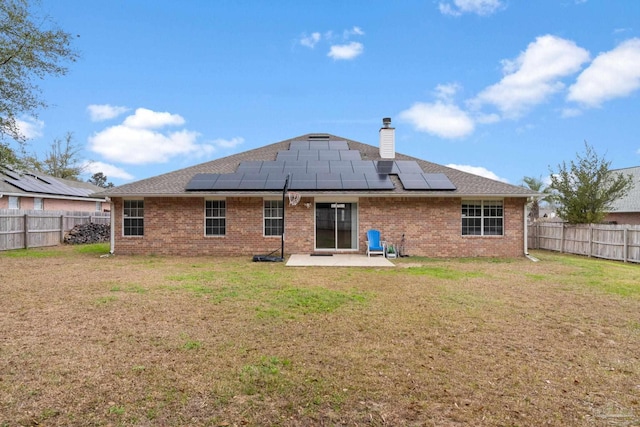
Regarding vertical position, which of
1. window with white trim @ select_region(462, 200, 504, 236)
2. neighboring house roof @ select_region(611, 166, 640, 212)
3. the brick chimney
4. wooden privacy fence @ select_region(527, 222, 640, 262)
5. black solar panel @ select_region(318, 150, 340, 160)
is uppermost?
the brick chimney

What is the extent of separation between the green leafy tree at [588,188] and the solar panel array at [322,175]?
6.50 m

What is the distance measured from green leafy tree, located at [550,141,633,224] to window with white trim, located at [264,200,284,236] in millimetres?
12784

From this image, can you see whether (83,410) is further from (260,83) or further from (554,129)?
(554,129)

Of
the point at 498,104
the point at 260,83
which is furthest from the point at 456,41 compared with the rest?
the point at 260,83

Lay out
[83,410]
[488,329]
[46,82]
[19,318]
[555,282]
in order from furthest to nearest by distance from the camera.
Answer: [46,82] → [555,282] → [19,318] → [488,329] → [83,410]

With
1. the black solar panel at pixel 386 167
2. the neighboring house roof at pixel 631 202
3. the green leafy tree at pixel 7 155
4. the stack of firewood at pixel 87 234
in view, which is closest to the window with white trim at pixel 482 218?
the black solar panel at pixel 386 167

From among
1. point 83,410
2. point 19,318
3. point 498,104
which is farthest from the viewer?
point 498,104

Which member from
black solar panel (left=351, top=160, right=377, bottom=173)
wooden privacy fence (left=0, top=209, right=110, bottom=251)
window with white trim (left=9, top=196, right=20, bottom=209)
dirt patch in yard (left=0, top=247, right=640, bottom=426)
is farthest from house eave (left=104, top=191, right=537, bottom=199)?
window with white trim (left=9, top=196, right=20, bottom=209)

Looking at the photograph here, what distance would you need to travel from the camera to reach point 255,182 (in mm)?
14328

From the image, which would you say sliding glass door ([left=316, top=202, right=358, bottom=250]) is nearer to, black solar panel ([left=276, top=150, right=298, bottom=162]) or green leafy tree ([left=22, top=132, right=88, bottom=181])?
black solar panel ([left=276, top=150, right=298, bottom=162])

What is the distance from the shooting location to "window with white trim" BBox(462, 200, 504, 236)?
14281mm

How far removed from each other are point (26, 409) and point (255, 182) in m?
11.5

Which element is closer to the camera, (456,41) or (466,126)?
(456,41)

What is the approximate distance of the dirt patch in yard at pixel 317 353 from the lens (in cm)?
314
